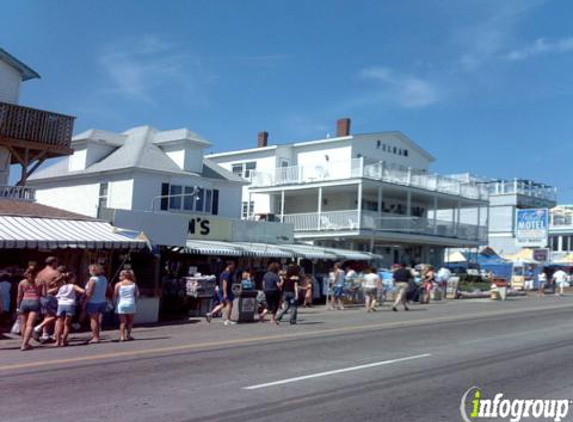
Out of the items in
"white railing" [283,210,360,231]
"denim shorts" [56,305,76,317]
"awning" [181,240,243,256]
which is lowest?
"denim shorts" [56,305,76,317]

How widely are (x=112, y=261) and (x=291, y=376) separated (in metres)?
11.3

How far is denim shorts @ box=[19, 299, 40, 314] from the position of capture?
13.3m

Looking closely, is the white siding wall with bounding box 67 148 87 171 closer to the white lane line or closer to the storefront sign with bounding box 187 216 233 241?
the storefront sign with bounding box 187 216 233 241

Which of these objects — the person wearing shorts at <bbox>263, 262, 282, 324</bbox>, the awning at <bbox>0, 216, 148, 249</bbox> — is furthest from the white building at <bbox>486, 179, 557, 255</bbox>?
the awning at <bbox>0, 216, 148, 249</bbox>

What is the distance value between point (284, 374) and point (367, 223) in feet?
→ 92.7

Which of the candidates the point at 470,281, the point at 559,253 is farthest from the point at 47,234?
the point at 559,253

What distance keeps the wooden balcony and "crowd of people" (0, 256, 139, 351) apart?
10.0 m

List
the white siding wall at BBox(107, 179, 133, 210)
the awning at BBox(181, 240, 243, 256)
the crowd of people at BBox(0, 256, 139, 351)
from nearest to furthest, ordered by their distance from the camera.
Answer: the crowd of people at BBox(0, 256, 139, 351) → the awning at BBox(181, 240, 243, 256) → the white siding wall at BBox(107, 179, 133, 210)

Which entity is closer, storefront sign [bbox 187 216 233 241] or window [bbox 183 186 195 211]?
storefront sign [bbox 187 216 233 241]

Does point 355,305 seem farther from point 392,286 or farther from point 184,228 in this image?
point 184,228

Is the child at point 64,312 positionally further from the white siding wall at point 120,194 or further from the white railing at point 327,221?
the white railing at point 327,221

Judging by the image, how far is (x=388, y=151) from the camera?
146ft

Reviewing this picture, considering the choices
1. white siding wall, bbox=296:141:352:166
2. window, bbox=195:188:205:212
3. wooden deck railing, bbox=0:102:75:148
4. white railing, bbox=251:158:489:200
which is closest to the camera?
wooden deck railing, bbox=0:102:75:148

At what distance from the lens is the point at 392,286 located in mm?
30000
